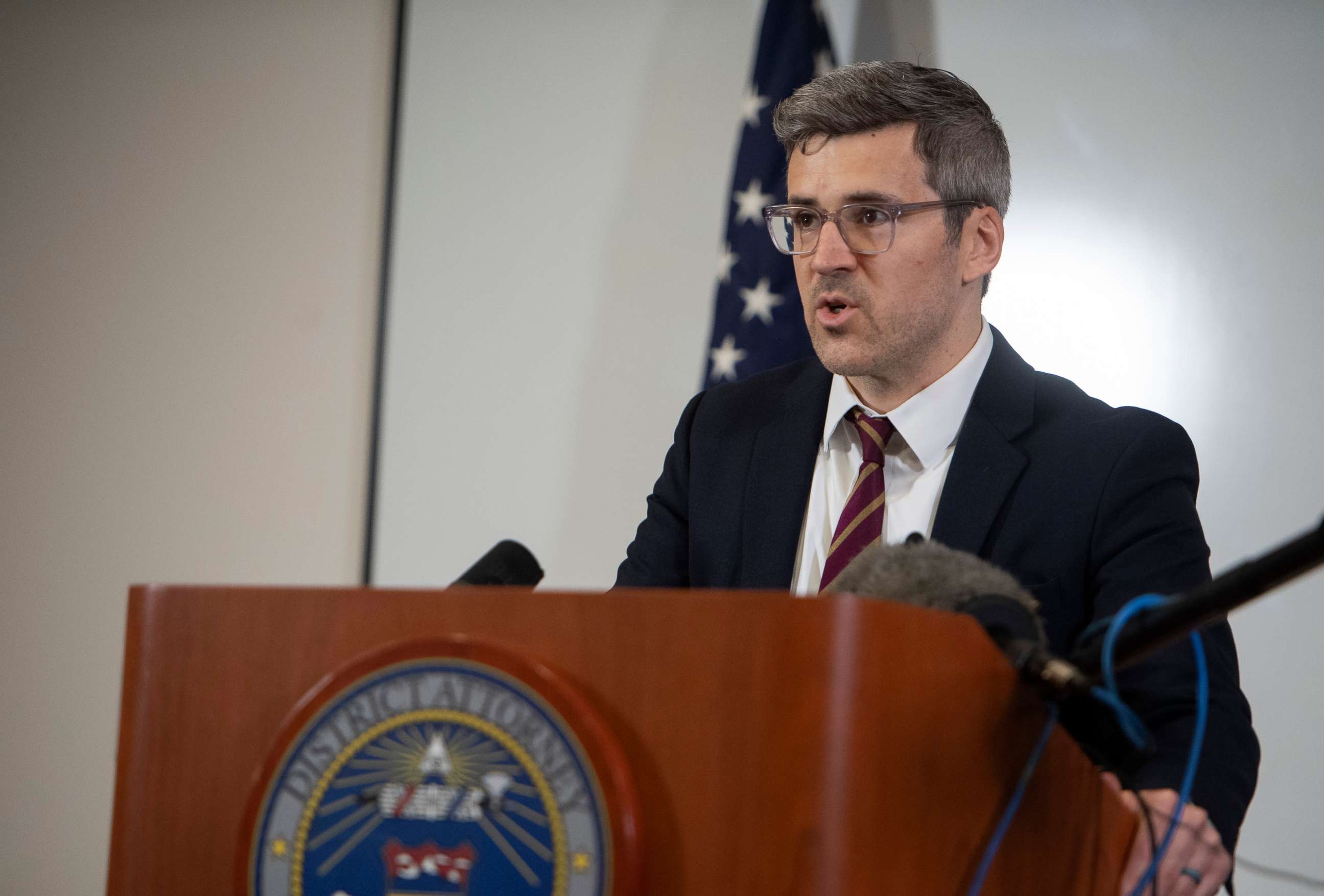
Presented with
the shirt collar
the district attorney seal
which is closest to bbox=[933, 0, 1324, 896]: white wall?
the shirt collar

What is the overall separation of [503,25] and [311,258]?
0.81m

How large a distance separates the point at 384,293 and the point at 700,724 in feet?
8.88

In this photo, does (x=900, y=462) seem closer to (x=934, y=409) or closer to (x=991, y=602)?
(x=934, y=409)

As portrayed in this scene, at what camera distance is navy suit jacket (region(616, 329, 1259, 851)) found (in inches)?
55.8

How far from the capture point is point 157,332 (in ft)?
11.2

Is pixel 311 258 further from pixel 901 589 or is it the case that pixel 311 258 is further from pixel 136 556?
pixel 901 589

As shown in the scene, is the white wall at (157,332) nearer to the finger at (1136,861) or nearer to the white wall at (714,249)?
the white wall at (714,249)

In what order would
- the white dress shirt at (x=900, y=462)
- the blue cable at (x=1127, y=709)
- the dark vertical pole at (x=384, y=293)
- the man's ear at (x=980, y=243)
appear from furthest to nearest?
the dark vertical pole at (x=384, y=293)
the man's ear at (x=980, y=243)
the white dress shirt at (x=900, y=462)
the blue cable at (x=1127, y=709)

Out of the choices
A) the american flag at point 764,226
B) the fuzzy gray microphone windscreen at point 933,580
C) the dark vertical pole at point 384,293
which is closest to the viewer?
the fuzzy gray microphone windscreen at point 933,580

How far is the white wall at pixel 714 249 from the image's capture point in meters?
2.71

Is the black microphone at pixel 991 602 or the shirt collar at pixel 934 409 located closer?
the black microphone at pixel 991 602

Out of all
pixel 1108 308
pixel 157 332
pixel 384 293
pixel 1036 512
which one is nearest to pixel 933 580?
pixel 1036 512

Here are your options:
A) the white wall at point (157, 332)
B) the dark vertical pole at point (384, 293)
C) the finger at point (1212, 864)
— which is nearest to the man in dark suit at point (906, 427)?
the finger at point (1212, 864)

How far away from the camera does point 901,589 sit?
3.32 feet
